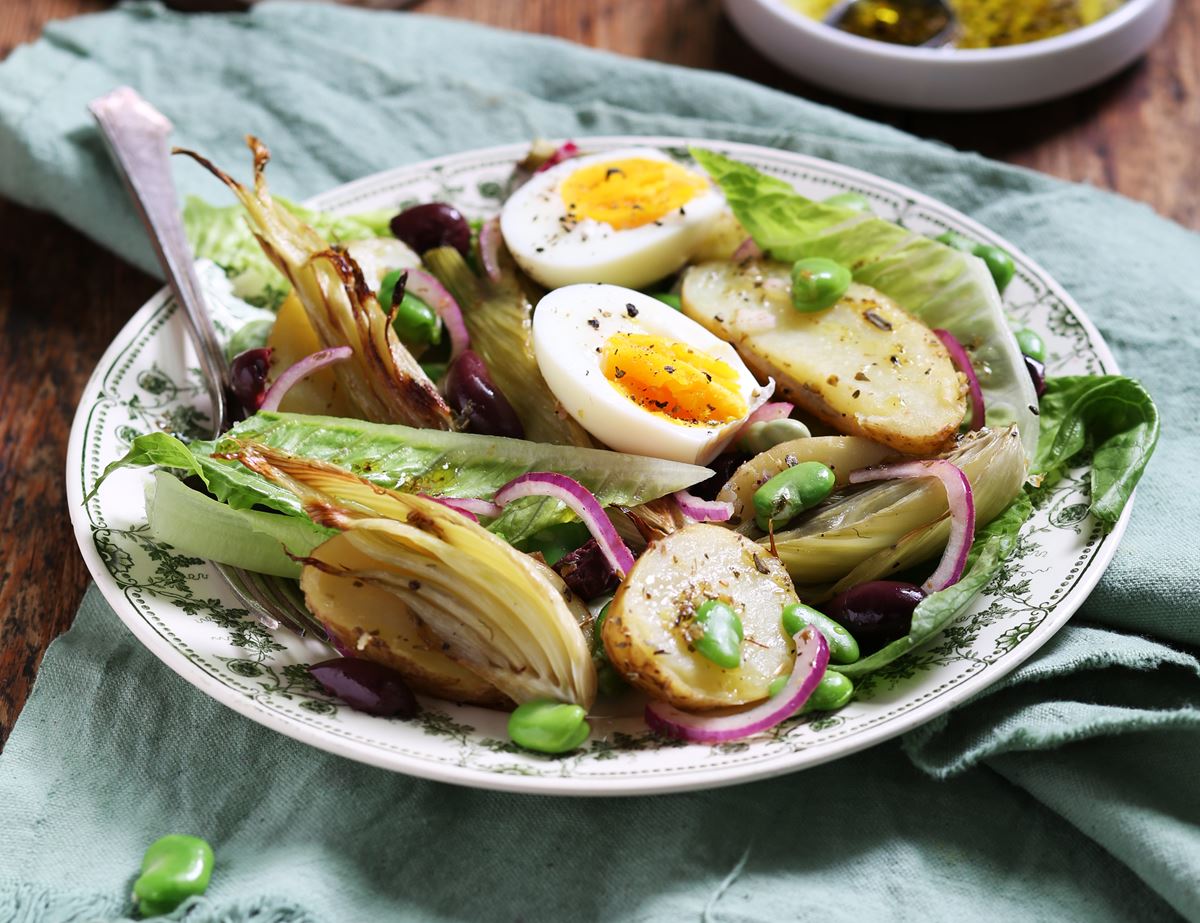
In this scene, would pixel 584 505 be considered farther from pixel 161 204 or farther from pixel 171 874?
pixel 161 204

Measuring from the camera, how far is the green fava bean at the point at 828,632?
3.08m

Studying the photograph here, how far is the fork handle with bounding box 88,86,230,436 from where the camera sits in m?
4.07

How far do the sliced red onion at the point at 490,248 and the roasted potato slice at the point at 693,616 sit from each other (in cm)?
147

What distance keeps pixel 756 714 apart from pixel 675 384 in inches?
42.9

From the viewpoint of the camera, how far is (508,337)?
401 centimetres

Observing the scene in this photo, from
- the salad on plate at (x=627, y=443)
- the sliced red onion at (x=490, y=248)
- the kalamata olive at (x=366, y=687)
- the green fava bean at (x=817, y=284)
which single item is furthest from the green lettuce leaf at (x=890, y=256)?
the kalamata olive at (x=366, y=687)

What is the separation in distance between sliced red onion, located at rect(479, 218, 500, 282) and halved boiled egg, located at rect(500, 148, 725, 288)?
0.14ft

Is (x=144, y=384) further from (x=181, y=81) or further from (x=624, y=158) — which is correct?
(x=181, y=81)

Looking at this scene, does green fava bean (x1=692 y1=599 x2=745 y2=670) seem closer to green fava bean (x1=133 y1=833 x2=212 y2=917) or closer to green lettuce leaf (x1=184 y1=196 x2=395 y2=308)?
green fava bean (x1=133 y1=833 x2=212 y2=917)

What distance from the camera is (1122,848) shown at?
9.64 ft

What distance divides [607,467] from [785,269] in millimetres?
1111

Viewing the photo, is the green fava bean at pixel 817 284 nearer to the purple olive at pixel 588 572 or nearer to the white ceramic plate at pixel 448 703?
the white ceramic plate at pixel 448 703

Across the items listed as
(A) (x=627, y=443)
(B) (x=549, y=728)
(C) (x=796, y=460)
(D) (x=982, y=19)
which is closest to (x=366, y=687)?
(B) (x=549, y=728)

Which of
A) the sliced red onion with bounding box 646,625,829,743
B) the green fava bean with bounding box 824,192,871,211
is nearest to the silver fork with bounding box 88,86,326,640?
the sliced red onion with bounding box 646,625,829,743
